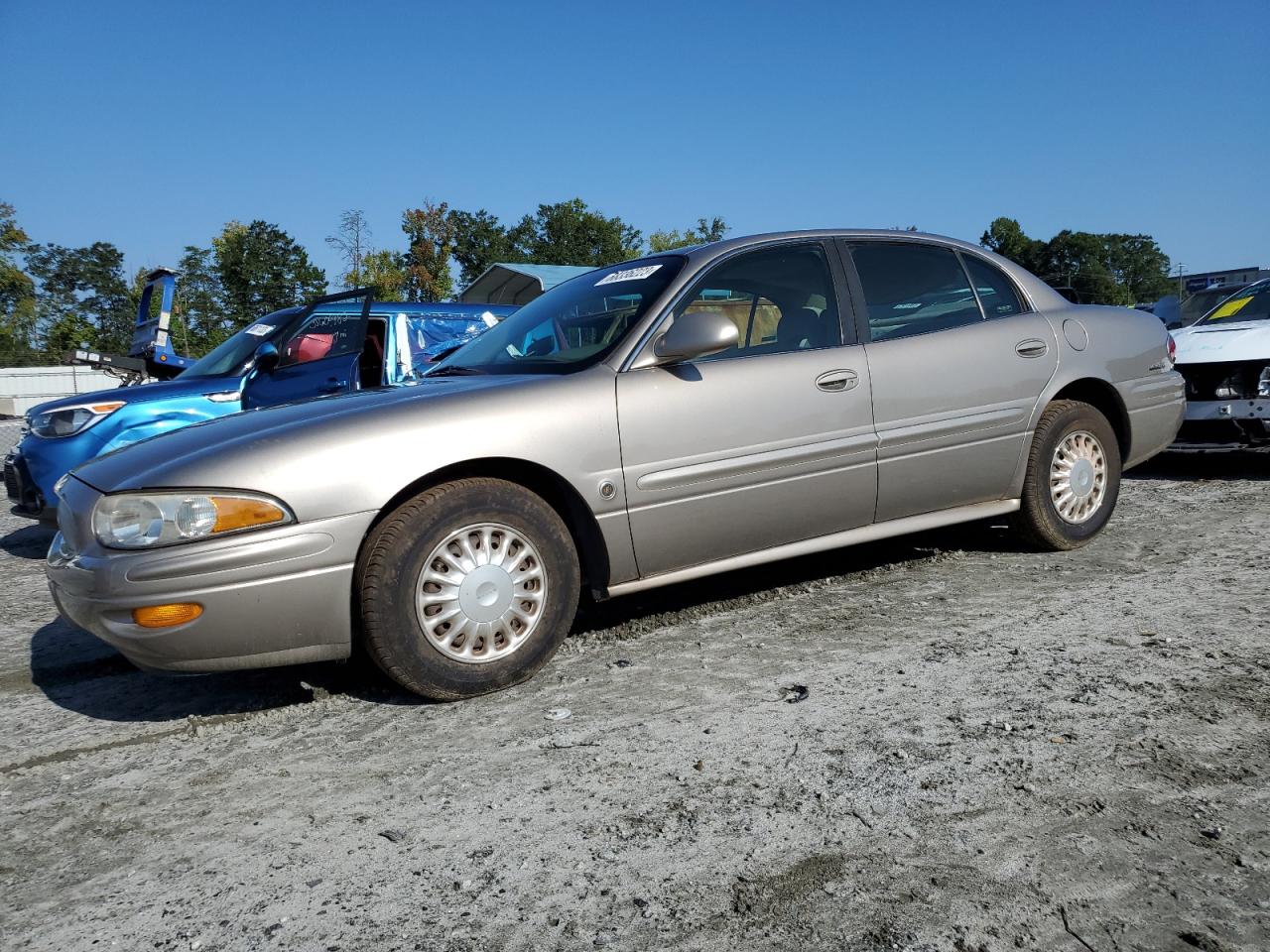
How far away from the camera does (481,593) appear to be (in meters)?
3.29

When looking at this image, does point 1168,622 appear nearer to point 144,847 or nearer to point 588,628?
point 588,628

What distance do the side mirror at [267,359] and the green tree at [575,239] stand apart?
5982cm

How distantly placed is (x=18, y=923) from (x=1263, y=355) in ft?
24.8

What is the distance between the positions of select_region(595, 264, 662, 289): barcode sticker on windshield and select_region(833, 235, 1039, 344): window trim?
2.83 feet

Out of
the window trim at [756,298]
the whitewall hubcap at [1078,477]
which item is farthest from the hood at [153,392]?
the whitewall hubcap at [1078,477]

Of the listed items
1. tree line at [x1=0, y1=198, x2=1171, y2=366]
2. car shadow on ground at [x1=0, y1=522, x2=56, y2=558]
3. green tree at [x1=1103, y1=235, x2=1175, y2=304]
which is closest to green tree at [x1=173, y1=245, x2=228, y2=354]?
tree line at [x1=0, y1=198, x2=1171, y2=366]

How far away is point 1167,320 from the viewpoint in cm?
981

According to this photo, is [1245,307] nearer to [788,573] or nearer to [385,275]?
[788,573]

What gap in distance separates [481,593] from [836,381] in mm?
1711

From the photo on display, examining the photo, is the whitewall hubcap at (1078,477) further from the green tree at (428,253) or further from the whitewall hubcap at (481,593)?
the green tree at (428,253)

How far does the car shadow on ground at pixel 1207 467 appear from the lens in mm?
7176

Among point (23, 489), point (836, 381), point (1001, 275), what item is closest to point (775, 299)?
point (836, 381)

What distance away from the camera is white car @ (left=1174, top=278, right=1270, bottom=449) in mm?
6785

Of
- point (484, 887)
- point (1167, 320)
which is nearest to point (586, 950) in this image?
point (484, 887)
